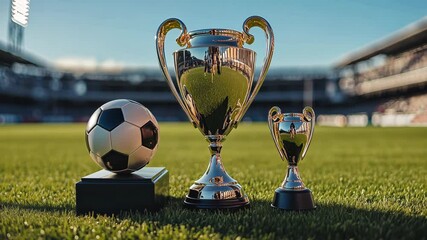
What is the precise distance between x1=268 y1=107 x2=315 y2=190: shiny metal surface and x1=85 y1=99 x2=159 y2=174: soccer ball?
2.54 ft

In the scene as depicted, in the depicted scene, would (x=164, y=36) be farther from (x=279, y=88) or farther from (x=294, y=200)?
(x=279, y=88)

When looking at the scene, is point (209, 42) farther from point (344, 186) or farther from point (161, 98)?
point (161, 98)

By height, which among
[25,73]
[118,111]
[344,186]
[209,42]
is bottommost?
[344,186]

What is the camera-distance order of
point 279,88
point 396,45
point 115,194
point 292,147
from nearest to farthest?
point 115,194
point 292,147
point 396,45
point 279,88

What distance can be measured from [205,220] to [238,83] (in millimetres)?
847

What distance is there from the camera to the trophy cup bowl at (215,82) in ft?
7.86

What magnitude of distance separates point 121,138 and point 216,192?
65cm

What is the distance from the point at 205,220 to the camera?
2.11 metres

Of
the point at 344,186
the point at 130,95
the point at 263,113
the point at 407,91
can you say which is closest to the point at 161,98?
the point at 130,95

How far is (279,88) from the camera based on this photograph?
62.2 meters

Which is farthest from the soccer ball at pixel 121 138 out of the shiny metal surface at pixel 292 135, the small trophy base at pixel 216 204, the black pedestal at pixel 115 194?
the shiny metal surface at pixel 292 135

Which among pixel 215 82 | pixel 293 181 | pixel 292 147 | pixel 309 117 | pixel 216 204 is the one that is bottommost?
pixel 216 204

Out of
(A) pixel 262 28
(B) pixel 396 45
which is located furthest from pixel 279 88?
(A) pixel 262 28

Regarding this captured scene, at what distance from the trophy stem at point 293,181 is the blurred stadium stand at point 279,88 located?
36.2 m
